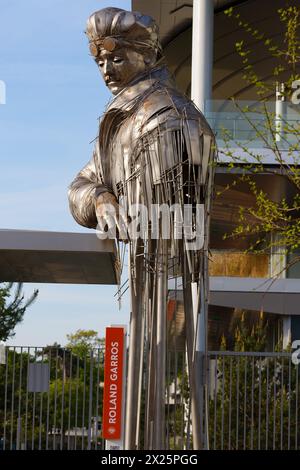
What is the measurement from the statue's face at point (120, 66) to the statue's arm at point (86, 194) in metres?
0.81

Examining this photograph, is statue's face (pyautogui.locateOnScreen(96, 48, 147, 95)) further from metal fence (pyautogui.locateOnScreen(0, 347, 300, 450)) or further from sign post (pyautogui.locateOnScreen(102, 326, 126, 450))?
metal fence (pyautogui.locateOnScreen(0, 347, 300, 450))

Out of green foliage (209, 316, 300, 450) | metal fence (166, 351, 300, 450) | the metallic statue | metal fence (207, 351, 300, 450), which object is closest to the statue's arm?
the metallic statue

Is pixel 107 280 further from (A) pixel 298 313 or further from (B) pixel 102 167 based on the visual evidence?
(A) pixel 298 313

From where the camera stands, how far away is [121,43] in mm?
9109

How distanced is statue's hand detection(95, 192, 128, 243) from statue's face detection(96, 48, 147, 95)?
0.99m

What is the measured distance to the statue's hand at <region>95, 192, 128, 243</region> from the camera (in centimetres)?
886

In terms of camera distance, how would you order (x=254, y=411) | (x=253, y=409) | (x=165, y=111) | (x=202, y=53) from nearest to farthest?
1. (x=165, y=111)
2. (x=253, y=409)
3. (x=254, y=411)
4. (x=202, y=53)

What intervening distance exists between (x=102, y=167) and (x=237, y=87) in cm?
2613

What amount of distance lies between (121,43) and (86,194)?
4.74ft

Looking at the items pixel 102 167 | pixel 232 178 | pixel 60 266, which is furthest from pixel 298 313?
pixel 102 167

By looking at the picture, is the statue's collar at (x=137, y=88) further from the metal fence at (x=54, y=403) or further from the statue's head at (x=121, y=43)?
the metal fence at (x=54, y=403)

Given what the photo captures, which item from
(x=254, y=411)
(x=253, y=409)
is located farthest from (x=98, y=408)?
(x=254, y=411)

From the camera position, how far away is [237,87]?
34906 millimetres

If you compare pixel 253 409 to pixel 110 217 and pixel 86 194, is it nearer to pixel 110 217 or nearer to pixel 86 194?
pixel 86 194
